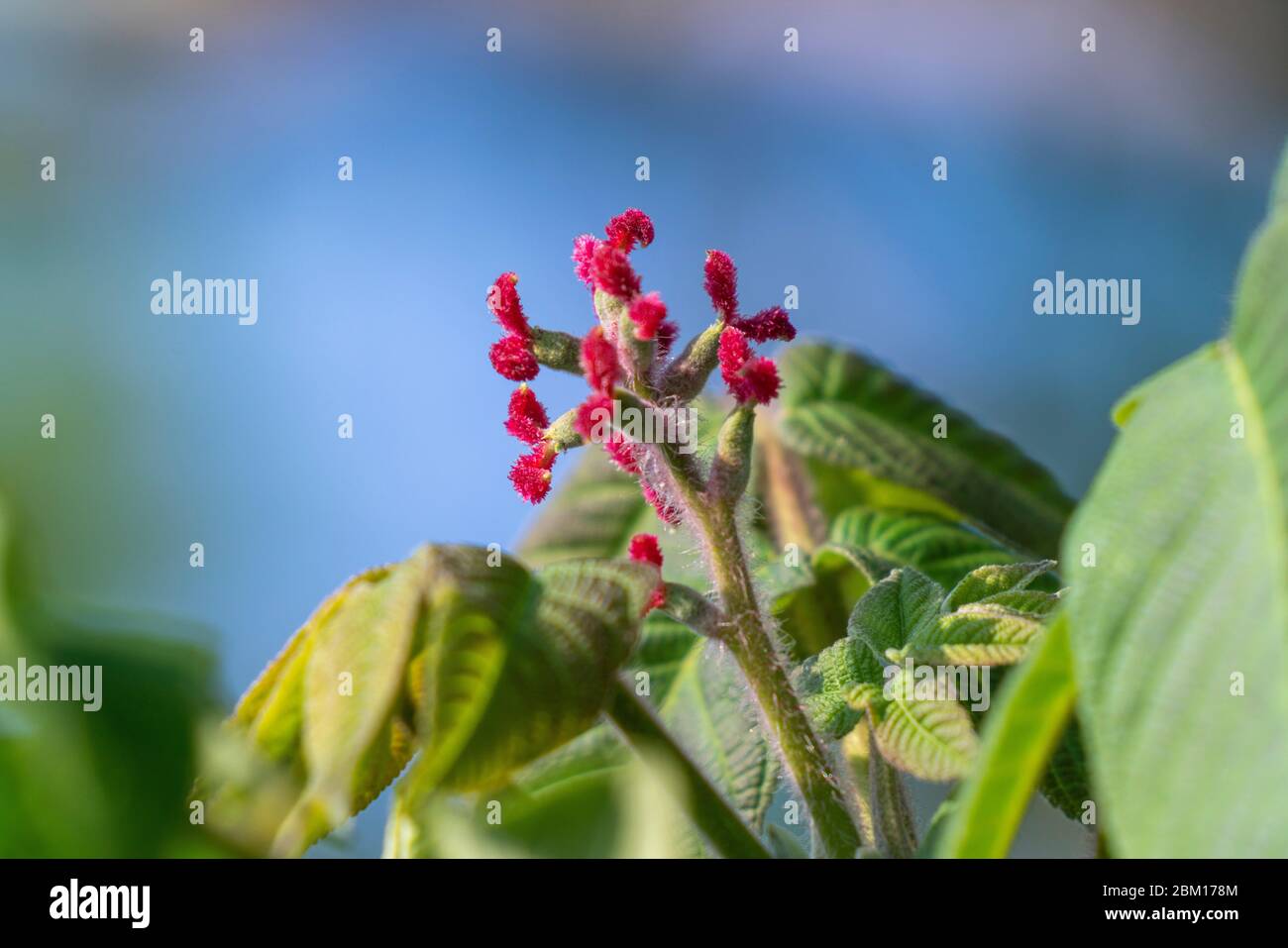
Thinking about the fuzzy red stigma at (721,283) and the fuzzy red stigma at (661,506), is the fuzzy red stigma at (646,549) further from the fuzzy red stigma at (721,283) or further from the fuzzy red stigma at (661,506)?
the fuzzy red stigma at (721,283)

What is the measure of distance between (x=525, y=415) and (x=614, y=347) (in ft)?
0.21

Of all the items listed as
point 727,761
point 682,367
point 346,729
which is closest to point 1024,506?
point 727,761

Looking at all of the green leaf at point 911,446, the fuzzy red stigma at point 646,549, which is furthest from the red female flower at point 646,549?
the green leaf at point 911,446

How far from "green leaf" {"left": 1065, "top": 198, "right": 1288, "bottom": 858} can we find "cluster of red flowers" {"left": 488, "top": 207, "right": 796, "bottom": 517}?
0.23 meters

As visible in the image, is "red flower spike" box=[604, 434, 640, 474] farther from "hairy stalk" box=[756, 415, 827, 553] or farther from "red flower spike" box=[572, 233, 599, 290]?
"hairy stalk" box=[756, 415, 827, 553]

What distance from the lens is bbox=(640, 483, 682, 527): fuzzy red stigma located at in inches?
24.9

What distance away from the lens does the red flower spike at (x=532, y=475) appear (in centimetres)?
63

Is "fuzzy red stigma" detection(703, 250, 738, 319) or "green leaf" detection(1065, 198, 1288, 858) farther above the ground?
"fuzzy red stigma" detection(703, 250, 738, 319)

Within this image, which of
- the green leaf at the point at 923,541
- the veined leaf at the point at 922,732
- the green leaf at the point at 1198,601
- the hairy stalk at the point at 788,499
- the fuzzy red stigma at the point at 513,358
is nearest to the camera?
the green leaf at the point at 1198,601

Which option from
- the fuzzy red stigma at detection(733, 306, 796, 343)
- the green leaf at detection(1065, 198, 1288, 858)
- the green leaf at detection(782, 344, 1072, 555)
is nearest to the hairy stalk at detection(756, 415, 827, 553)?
the green leaf at detection(782, 344, 1072, 555)

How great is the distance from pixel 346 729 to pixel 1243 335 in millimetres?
320

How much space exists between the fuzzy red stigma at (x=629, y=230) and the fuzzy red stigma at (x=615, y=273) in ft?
0.11

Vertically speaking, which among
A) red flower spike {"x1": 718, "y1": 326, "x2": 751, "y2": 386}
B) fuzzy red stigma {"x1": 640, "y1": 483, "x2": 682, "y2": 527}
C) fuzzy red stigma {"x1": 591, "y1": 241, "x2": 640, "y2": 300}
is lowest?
fuzzy red stigma {"x1": 640, "y1": 483, "x2": 682, "y2": 527}
